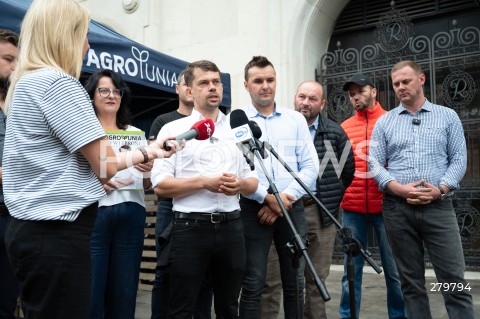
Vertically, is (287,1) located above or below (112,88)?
above

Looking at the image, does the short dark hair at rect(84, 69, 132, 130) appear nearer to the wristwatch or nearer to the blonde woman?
the blonde woman

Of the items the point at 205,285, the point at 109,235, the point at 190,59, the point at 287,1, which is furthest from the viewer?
the point at 190,59

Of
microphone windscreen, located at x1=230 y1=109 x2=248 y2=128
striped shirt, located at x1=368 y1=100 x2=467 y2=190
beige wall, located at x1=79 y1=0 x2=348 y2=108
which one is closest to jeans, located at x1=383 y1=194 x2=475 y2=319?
striped shirt, located at x1=368 y1=100 x2=467 y2=190

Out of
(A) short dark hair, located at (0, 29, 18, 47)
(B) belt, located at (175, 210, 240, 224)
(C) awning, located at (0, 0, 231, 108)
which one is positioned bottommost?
(B) belt, located at (175, 210, 240, 224)

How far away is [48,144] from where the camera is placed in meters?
1.99

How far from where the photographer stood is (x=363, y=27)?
780cm

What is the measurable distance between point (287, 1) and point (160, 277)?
5355mm

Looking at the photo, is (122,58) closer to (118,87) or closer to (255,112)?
(118,87)

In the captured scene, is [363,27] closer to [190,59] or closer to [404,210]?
[190,59]

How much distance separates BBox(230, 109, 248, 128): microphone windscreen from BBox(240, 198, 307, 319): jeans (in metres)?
0.66

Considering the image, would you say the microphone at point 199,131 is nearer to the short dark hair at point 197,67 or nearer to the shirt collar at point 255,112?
the short dark hair at point 197,67

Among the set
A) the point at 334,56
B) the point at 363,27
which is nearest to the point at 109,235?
the point at 334,56

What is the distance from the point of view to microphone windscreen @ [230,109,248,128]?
121 inches

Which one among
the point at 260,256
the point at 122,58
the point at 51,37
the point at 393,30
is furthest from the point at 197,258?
the point at 393,30
